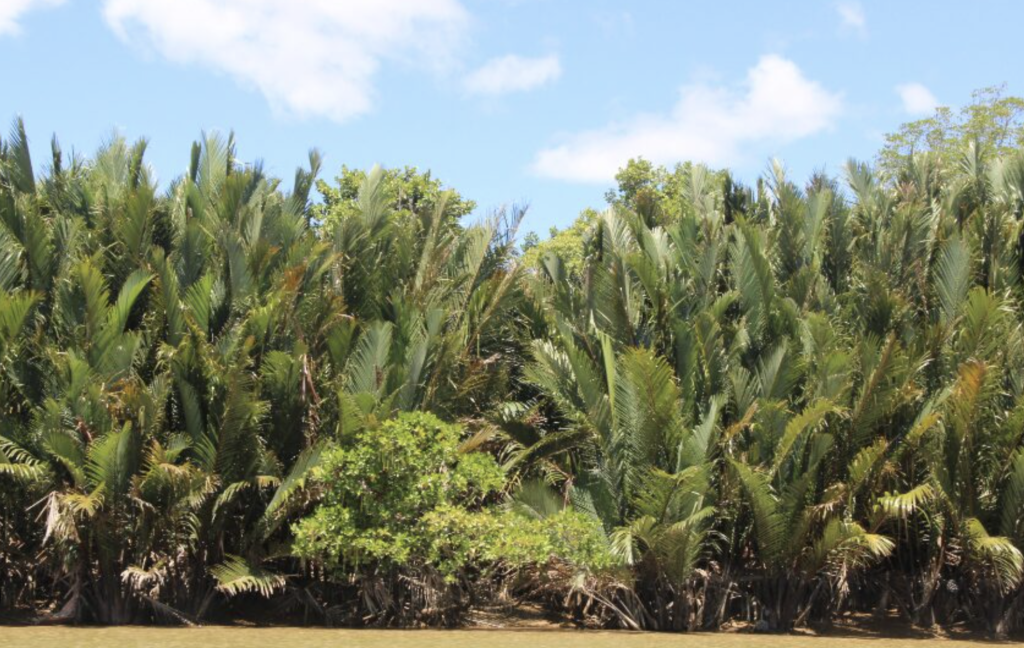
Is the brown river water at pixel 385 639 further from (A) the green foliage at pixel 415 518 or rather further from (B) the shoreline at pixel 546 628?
(A) the green foliage at pixel 415 518

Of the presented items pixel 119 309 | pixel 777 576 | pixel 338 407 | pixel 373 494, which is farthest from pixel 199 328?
pixel 777 576

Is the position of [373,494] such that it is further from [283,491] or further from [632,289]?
[632,289]

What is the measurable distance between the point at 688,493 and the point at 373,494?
3.18 meters

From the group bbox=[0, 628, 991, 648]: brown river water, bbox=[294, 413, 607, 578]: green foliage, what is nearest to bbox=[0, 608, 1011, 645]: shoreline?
bbox=[0, 628, 991, 648]: brown river water

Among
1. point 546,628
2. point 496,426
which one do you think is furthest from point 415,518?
point 496,426

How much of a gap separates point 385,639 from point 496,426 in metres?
3.42

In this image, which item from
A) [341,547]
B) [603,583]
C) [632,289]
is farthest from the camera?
[632,289]

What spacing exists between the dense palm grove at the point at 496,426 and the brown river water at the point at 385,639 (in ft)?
2.03

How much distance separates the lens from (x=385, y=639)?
11133 mm

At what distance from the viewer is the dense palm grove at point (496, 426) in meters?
11.9

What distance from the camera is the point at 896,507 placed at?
12023 millimetres

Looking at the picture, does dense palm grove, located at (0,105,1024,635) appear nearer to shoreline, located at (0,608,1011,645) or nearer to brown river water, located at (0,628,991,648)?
shoreline, located at (0,608,1011,645)

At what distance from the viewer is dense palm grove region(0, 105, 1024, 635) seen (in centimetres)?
1191

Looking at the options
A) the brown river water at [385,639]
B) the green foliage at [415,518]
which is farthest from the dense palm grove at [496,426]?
the brown river water at [385,639]
